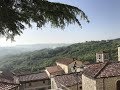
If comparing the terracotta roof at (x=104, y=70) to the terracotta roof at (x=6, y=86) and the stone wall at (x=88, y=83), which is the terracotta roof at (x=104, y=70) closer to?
the stone wall at (x=88, y=83)

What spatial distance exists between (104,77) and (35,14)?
16787mm

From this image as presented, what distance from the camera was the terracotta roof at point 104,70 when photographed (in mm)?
22953

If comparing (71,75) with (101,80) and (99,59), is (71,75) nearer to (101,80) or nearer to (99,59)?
(101,80)

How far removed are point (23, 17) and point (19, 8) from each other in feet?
0.97

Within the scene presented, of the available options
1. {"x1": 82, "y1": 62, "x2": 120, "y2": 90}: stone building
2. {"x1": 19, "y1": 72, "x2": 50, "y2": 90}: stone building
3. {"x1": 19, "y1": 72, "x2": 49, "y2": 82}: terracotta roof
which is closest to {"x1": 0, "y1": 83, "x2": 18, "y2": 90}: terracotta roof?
{"x1": 82, "y1": 62, "x2": 120, "y2": 90}: stone building

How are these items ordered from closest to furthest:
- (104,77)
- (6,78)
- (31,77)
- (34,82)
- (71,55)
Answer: (104,77) < (6,78) < (34,82) < (31,77) < (71,55)

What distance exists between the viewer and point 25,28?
7250mm

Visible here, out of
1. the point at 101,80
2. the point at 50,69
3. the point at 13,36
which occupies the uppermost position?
the point at 13,36

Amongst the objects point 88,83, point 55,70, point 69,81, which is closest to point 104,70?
point 88,83

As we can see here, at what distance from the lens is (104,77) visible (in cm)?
2264

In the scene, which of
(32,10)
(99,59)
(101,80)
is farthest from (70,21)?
(99,59)

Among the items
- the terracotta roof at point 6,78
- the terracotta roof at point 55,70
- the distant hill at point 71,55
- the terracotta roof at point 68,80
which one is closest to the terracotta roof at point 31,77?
the terracotta roof at point 6,78

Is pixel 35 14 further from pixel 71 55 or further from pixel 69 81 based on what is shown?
pixel 71 55

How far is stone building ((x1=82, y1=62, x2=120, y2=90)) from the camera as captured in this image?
74.1ft
